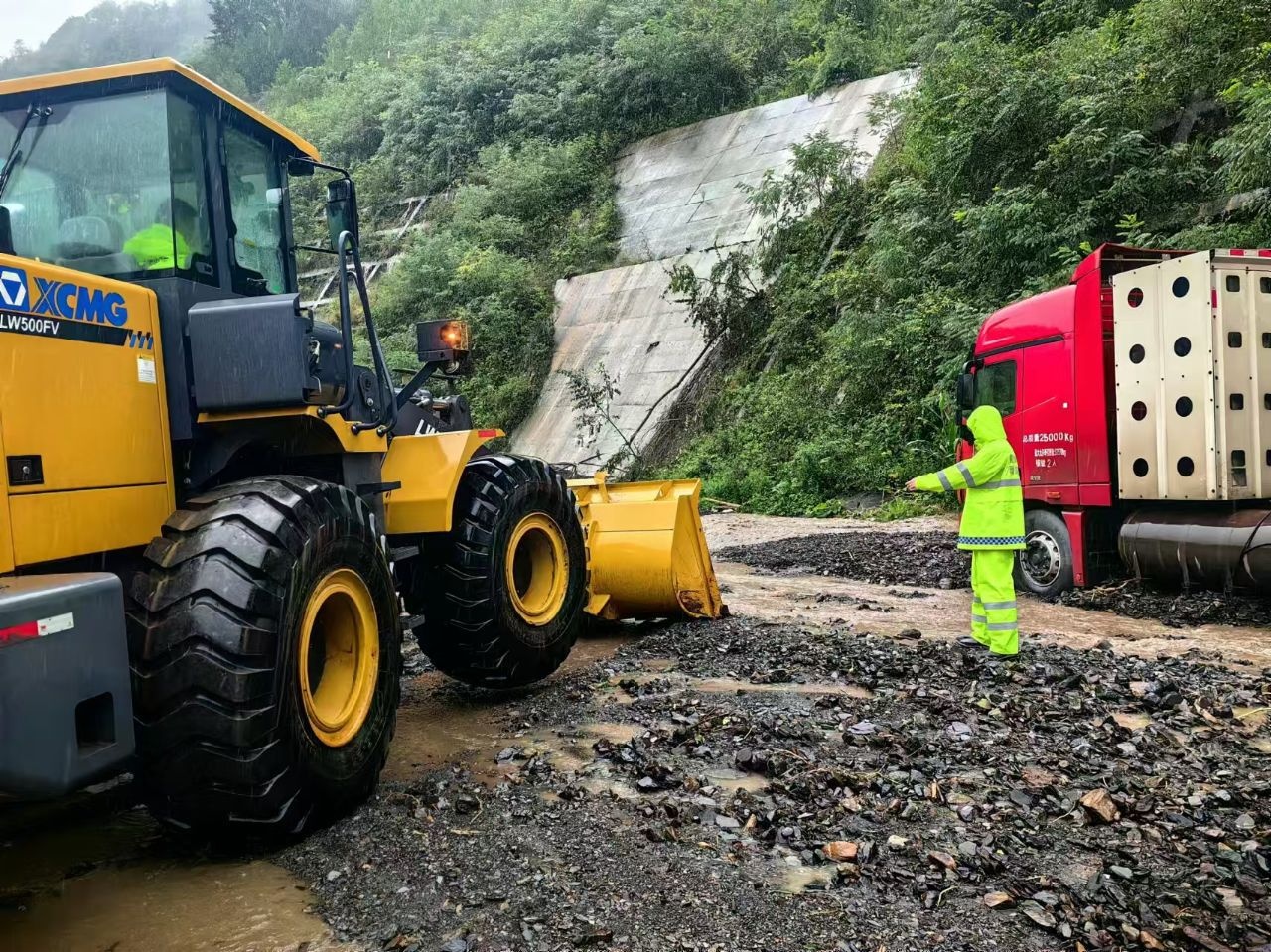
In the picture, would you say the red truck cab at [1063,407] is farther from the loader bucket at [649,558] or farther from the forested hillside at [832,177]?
the forested hillside at [832,177]

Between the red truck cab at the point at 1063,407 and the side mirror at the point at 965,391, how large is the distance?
11 mm

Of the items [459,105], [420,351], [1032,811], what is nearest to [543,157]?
[459,105]

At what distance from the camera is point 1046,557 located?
8930 millimetres

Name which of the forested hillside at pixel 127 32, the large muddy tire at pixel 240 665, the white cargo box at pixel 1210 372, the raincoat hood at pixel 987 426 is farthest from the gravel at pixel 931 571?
the forested hillside at pixel 127 32

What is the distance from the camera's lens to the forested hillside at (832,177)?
1340 cm

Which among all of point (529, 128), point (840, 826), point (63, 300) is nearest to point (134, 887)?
point (63, 300)

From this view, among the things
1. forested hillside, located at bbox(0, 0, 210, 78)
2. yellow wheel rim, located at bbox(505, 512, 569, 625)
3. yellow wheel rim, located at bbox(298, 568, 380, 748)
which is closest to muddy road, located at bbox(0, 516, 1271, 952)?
yellow wheel rim, located at bbox(298, 568, 380, 748)

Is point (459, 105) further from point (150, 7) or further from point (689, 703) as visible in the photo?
point (150, 7)

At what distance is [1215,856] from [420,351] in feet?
13.3

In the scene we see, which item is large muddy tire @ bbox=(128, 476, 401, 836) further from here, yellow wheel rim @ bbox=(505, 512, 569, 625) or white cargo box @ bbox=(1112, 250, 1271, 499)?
white cargo box @ bbox=(1112, 250, 1271, 499)

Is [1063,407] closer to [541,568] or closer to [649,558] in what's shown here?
[649,558]

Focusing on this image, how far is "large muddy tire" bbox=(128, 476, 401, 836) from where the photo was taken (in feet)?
10.4

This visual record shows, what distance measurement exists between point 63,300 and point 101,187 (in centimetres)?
94

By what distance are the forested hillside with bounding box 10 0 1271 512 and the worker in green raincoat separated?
22.0 feet
